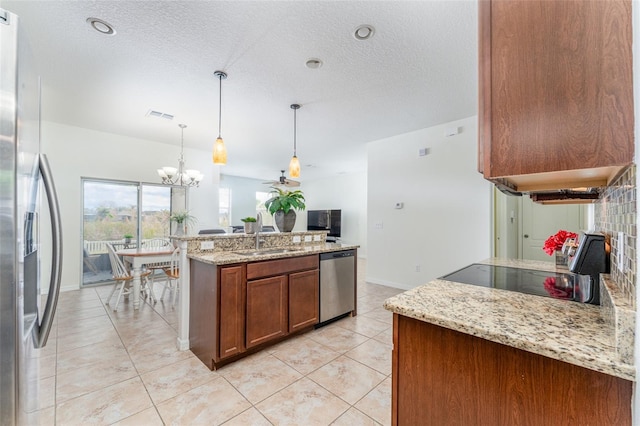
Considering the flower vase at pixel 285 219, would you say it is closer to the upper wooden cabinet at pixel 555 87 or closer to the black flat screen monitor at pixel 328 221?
the upper wooden cabinet at pixel 555 87

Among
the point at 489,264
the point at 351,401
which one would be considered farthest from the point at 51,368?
the point at 489,264

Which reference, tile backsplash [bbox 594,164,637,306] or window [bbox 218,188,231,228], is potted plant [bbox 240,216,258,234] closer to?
tile backsplash [bbox 594,164,637,306]

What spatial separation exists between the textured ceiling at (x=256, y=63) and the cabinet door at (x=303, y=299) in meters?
2.02

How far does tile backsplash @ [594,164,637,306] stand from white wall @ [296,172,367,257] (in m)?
6.83

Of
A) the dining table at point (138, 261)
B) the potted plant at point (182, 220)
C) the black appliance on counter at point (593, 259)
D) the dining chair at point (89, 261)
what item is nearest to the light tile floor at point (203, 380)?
the dining table at point (138, 261)

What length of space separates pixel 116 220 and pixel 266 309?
13.4 feet

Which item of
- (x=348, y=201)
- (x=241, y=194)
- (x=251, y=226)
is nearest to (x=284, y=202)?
(x=251, y=226)

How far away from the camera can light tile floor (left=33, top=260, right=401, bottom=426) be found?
65.2 inches

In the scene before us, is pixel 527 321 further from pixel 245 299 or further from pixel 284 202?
pixel 284 202

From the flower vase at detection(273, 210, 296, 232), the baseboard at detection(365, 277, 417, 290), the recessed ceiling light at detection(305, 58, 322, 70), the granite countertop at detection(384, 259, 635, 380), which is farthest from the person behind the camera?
the baseboard at detection(365, 277, 417, 290)

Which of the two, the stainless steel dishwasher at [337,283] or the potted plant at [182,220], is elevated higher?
the potted plant at [182,220]

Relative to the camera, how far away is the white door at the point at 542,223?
12.3 feet

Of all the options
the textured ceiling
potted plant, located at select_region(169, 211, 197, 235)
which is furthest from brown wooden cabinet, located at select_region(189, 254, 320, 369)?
potted plant, located at select_region(169, 211, 197, 235)

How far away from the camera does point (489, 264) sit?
197cm
